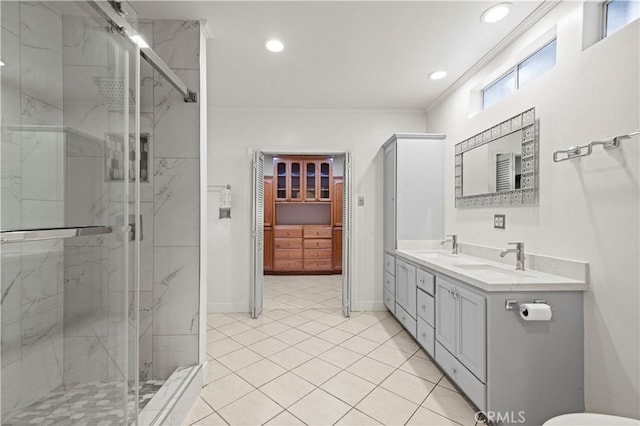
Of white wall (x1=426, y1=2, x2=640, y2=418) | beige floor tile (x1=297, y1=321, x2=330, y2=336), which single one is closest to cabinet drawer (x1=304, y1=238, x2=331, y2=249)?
beige floor tile (x1=297, y1=321, x2=330, y2=336)

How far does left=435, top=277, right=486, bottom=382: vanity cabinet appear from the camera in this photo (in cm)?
158

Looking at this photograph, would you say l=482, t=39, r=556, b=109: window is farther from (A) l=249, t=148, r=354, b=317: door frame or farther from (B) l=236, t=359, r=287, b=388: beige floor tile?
(B) l=236, t=359, r=287, b=388: beige floor tile

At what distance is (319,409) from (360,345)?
0.96m

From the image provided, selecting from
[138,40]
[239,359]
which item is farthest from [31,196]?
[239,359]

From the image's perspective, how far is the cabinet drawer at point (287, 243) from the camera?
5676 mm

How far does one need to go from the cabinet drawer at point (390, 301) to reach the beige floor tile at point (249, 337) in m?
1.41

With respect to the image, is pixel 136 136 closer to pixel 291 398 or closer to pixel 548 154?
pixel 291 398

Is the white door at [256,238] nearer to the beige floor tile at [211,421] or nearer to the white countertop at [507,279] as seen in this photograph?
the beige floor tile at [211,421]

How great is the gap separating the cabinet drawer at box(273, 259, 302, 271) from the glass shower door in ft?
13.4

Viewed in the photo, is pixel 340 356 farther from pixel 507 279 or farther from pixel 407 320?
pixel 507 279

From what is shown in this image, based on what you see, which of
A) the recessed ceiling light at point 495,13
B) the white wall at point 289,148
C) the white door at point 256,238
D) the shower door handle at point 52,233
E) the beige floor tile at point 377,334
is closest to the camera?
the shower door handle at point 52,233

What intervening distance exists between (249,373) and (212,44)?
8.44ft

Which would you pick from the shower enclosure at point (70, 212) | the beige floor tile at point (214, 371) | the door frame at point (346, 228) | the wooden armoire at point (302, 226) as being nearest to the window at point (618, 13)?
the door frame at point (346, 228)

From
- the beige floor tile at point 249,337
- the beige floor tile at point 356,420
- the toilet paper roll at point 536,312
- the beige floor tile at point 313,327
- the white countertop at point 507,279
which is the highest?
the white countertop at point 507,279
